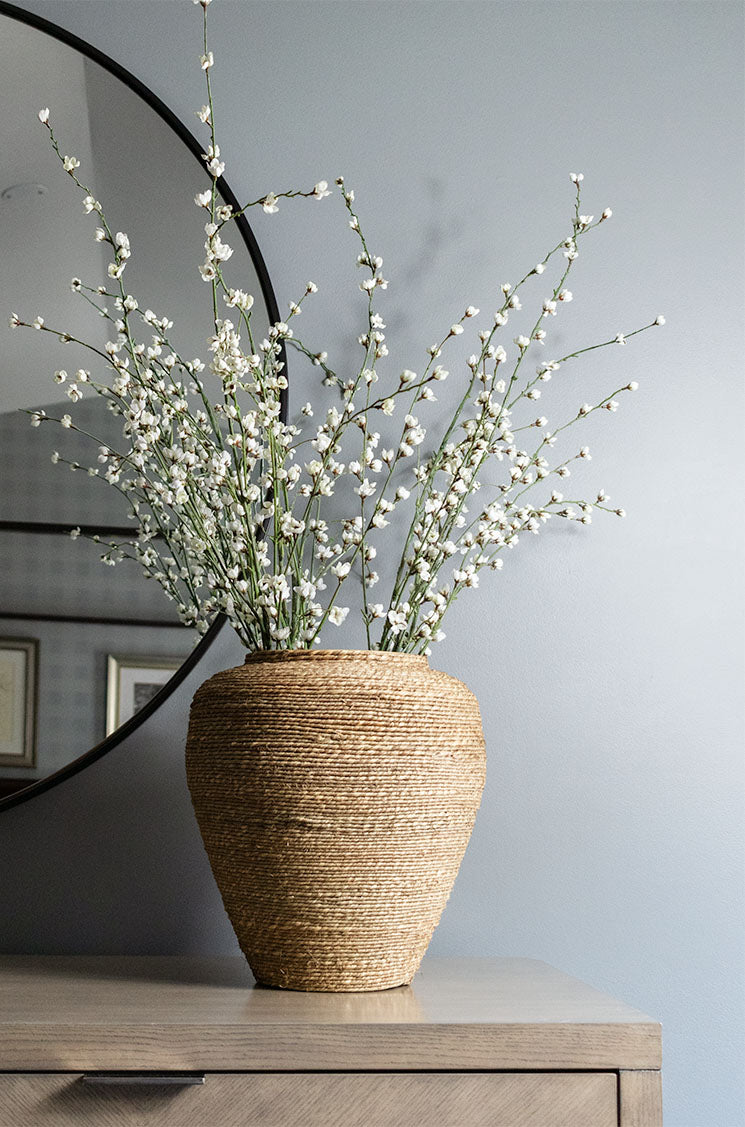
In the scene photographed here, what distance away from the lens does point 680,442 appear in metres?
1.46

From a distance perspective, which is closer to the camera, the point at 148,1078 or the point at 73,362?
the point at 148,1078

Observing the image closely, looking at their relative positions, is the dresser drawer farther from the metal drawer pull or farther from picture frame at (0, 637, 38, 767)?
picture frame at (0, 637, 38, 767)

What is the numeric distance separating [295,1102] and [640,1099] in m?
0.31

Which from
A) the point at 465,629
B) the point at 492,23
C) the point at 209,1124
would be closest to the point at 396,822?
the point at 209,1124

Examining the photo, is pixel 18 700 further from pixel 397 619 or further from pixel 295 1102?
pixel 295 1102

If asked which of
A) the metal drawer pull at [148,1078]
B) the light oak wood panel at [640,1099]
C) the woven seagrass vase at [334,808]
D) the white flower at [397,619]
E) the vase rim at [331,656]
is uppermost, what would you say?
the white flower at [397,619]

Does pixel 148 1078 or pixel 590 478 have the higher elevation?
pixel 590 478

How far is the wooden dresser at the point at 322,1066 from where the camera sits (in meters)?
0.89

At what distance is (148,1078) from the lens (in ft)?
2.93

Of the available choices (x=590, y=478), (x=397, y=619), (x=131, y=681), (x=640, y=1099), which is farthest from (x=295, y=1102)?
(x=590, y=478)

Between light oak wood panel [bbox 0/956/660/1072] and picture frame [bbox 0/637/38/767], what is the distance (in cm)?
36

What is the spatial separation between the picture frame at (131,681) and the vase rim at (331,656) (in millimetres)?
279

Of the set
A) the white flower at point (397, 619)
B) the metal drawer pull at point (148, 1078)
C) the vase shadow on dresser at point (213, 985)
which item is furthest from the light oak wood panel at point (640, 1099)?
the white flower at point (397, 619)

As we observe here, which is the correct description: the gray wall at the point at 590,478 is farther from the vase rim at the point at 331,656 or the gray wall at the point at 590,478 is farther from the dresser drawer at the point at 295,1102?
the dresser drawer at the point at 295,1102
